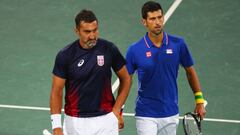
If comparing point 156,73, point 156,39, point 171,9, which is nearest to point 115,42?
point 171,9

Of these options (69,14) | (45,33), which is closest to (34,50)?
(45,33)

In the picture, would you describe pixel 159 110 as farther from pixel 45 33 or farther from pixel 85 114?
pixel 45 33

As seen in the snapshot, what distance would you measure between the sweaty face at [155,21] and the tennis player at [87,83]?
693mm

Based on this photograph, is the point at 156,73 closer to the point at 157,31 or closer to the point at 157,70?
the point at 157,70

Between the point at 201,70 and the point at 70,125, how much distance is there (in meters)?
5.62

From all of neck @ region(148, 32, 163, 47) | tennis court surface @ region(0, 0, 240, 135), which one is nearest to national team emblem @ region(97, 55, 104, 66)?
neck @ region(148, 32, 163, 47)

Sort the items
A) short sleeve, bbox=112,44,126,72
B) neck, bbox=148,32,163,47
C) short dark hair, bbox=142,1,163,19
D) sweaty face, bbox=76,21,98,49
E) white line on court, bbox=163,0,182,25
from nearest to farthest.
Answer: sweaty face, bbox=76,21,98,49 → short sleeve, bbox=112,44,126,72 → short dark hair, bbox=142,1,163,19 → neck, bbox=148,32,163,47 → white line on court, bbox=163,0,182,25

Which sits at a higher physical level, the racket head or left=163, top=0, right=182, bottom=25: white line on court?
left=163, top=0, right=182, bottom=25: white line on court

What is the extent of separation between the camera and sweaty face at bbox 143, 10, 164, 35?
955cm

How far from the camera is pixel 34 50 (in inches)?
615

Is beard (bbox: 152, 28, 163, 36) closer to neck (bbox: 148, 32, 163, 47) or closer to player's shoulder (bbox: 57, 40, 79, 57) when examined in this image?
neck (bbox: 148, 32, 163, 47)

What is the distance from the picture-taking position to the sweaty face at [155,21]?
955cm

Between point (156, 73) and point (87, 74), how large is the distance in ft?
3.86

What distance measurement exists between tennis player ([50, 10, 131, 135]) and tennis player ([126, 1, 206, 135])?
526 mm
